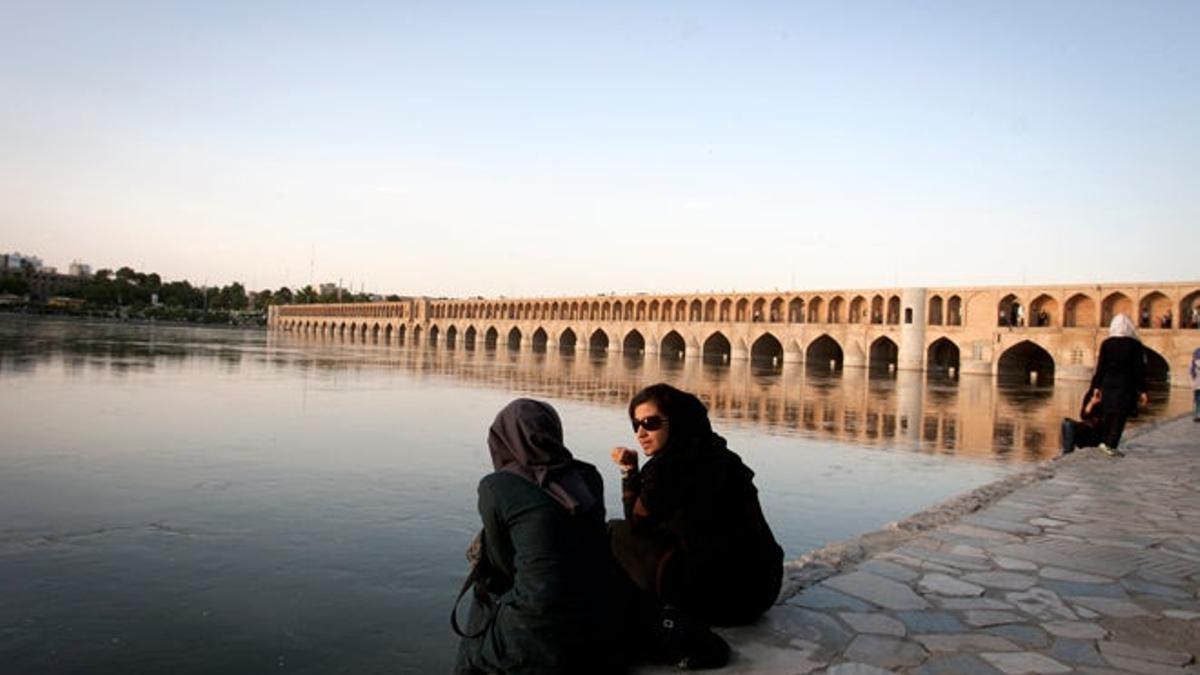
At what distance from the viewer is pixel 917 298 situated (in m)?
36.6

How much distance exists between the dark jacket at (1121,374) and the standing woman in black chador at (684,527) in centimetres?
580

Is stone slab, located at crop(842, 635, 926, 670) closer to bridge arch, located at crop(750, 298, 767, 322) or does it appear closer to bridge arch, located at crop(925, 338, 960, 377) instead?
bridge arch, located at crop(925, 338, 960, 377)

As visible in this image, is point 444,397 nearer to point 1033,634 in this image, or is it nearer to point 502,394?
point 502,394

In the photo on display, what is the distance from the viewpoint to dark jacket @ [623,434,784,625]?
2645mm

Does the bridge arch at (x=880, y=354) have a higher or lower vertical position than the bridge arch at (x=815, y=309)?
lower

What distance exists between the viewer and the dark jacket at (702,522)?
264 cm

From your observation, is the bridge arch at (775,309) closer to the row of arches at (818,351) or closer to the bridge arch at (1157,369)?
the row of arches at (818,351)

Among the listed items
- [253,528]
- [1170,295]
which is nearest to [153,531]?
[253,528]

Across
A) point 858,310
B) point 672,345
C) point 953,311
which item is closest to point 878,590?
point 953,311

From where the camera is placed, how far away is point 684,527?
2664 millimetres

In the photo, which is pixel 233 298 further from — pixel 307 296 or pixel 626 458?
pixel 626 458

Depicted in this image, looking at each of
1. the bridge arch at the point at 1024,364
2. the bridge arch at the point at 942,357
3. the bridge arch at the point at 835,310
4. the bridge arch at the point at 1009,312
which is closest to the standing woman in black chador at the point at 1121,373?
the bridge arch at the point at 1024,364

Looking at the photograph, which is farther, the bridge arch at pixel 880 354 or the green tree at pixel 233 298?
the green tree at pixel 233 298

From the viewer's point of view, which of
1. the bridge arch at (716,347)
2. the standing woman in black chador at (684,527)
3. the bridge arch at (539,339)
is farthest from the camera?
the bridge arch at (539,339)
